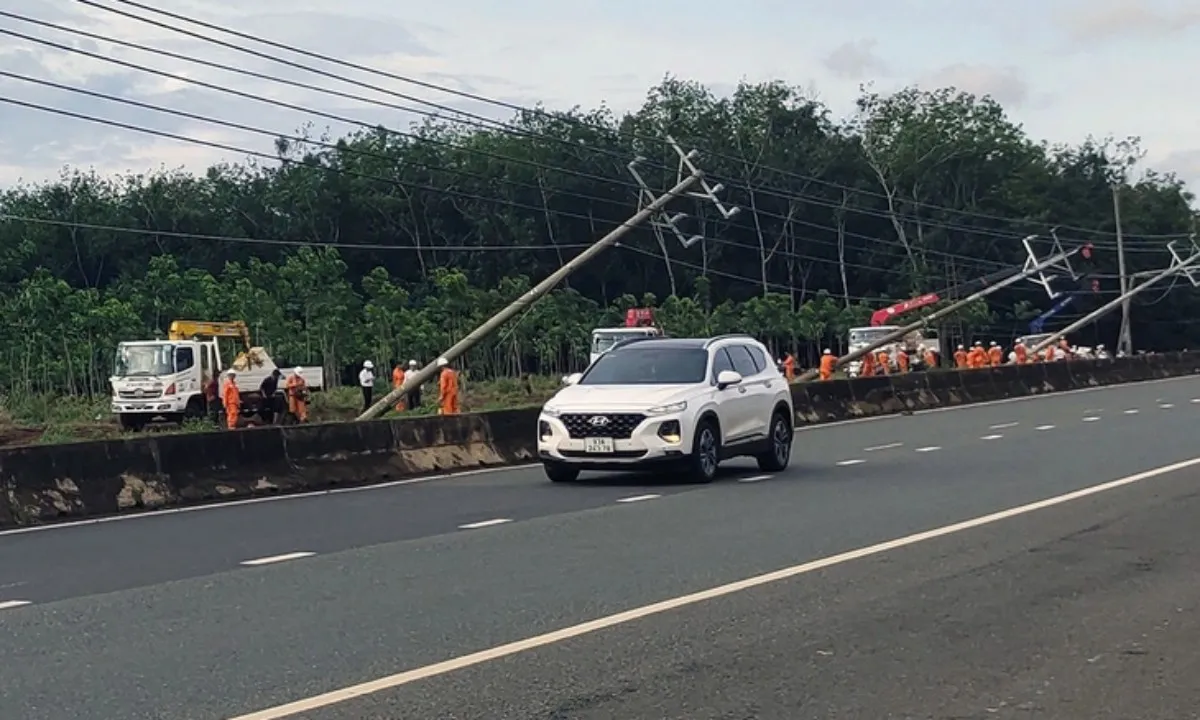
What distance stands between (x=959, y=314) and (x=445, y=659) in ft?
286

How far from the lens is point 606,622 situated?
965 centimetres

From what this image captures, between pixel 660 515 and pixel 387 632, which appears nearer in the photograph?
pixel 387 632

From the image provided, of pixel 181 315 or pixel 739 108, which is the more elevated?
pixel 739 108

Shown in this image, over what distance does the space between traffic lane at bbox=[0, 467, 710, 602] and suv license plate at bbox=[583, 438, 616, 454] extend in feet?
1.48

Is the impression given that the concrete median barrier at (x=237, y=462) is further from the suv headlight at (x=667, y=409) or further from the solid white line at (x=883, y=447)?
the solid white line at (x=883, y=447)

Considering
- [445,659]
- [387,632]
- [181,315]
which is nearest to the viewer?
[445,659]

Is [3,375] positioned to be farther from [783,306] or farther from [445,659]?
[445,659]

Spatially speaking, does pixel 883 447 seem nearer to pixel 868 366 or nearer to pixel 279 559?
pixel 279 559

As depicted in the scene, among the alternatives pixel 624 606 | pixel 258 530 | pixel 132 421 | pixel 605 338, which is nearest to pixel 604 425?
pixel 258 530

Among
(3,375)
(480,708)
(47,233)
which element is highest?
(47,233)

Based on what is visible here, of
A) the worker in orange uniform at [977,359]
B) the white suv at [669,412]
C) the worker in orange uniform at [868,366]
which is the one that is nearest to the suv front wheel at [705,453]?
the white suv at [669,412]

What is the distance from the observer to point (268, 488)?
19312 millimetres

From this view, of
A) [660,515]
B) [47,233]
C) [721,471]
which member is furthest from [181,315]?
[660,515]

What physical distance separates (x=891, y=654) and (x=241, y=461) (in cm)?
1189
